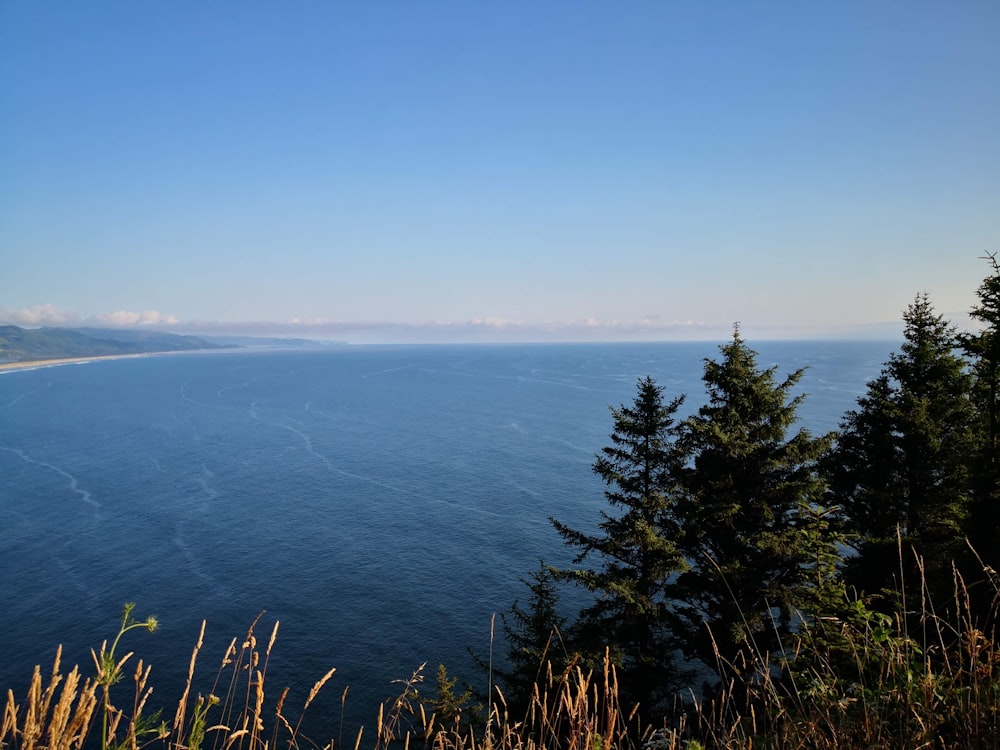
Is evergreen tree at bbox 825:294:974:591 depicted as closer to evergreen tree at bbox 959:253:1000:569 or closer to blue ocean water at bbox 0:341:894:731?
evergreen tree at bbox 959:253:1000:569

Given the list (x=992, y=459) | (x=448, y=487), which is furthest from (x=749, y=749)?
(x=448, y=487)

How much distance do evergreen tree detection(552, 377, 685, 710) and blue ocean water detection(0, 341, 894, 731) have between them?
21.6 m

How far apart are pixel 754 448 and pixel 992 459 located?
6.84 meters

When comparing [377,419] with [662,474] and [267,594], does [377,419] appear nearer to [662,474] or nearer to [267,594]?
[267,594]

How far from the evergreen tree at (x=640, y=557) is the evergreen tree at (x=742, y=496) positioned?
881mm

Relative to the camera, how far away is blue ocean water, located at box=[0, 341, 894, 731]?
43594mm

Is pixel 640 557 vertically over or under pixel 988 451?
under

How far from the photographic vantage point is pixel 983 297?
695 inches

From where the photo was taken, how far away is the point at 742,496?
2092cm

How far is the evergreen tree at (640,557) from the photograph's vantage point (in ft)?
65.4

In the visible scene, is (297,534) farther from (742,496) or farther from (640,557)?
(742,496)

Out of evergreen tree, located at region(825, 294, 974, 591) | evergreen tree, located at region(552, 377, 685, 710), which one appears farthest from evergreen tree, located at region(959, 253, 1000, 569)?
evergreen tree, located at region(552, 377, 685, 710)

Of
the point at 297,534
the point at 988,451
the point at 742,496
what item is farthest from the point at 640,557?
the point at 297,534

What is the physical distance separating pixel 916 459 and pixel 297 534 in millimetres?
61473
